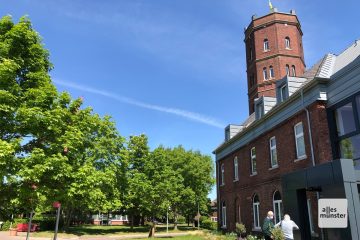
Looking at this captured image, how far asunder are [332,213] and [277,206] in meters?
13.3

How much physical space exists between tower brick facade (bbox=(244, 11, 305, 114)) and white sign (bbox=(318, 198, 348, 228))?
25.8 m

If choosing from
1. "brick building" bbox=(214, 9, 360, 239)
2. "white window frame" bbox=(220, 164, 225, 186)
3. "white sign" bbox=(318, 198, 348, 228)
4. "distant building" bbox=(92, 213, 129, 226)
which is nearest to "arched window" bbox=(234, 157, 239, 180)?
"brick building" bbox=(214, 9, 360, 239)

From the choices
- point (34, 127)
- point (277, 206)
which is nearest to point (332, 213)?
point (34, 127)

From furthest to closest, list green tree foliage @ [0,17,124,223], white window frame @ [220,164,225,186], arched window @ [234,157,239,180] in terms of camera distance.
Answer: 1. white window frame @ [220,164,225,186]
2. arched window @ [234,157,239,180]
3. green tree foliage @ [0,17,124,223]

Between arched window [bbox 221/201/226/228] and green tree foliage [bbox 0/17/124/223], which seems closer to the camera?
green tree foliage [bbox 0/17/124/223]

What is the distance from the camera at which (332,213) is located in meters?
7.65

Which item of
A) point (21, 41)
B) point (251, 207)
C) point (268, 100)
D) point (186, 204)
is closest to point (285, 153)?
point (268, 100)

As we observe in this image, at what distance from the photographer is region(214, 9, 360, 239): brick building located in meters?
12.3

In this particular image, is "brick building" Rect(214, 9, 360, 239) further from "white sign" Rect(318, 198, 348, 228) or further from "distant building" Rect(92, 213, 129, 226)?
"distant building" Rect(92, 213, 129, 226)

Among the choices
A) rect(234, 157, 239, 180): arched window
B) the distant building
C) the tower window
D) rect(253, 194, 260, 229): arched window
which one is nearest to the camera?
rect(253, 194, 260, 229): arched window

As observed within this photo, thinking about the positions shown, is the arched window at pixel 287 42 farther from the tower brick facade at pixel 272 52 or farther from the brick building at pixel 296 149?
the brick building at pixel 296 149

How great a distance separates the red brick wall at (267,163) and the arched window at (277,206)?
0.25 meters

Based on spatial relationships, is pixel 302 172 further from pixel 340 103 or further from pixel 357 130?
pixel 340 103

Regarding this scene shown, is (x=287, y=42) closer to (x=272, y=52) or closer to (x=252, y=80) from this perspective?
(x=272, y=52)
